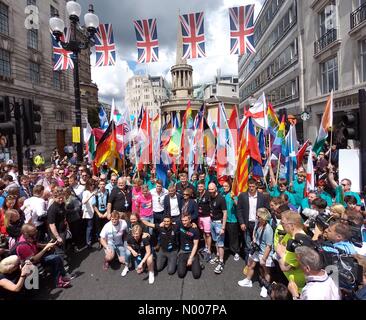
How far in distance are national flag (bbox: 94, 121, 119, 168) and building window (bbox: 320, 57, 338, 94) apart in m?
16.2

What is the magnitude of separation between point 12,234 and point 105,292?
2.01 meters

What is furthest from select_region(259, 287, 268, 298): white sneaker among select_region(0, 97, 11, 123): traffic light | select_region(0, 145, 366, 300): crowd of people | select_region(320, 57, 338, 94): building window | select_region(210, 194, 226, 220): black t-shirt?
select_region(320, 57, 338, 94): building window

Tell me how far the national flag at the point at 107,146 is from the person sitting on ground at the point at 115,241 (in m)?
3.01

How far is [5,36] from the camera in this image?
20359 millimetres

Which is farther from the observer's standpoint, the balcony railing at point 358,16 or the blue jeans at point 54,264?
the balcony railing at point 358,16

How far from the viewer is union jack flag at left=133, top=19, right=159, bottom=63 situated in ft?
40.2

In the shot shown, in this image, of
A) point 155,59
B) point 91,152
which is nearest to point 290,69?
point 155,59

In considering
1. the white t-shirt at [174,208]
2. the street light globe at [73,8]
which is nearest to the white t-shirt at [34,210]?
the white t-shirt at [174,208]

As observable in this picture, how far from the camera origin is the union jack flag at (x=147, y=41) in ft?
40.2

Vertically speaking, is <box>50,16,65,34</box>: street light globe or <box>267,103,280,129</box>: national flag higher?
<box>50,16,65,34</box>: street light globe

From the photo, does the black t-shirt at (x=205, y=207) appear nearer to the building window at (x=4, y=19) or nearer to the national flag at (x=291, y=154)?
the national flag at (x=291, y=154)

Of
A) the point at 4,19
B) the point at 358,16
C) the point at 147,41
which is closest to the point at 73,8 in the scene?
the point at 147,41

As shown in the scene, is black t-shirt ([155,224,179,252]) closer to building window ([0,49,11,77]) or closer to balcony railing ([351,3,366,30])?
balcony railing ([351,3,366,30])

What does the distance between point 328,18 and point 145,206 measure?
1936 cm
